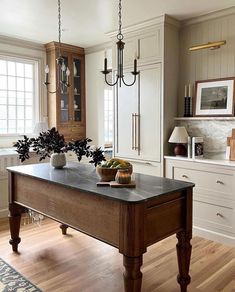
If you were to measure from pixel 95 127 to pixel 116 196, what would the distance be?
3.53 meters

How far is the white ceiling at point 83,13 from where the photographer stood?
328 centimetres

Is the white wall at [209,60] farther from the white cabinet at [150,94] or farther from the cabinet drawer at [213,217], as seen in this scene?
the cabinet drawer at [213,217]

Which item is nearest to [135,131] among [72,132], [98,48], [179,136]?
[179,136]

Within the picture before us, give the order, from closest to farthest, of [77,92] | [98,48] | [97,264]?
[97,264], [98,48], [77,92]

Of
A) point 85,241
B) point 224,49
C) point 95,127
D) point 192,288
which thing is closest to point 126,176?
point 192,288

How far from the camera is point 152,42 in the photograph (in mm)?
3855

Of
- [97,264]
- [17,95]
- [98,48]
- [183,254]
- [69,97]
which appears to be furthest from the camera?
[69,97]

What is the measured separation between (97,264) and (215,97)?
2369mm

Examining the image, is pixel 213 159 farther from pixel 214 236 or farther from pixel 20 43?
pixel 20 43


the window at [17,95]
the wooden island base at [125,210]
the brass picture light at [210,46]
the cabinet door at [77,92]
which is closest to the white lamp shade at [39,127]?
the window at [17,95]

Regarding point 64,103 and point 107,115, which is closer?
point 64,103

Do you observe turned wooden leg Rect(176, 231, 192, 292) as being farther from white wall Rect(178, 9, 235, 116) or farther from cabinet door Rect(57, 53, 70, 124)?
cabinet door Rect(57, 53, 70, 124)

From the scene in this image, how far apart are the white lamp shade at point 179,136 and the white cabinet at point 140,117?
0.23 m

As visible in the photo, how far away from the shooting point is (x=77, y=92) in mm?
5387
